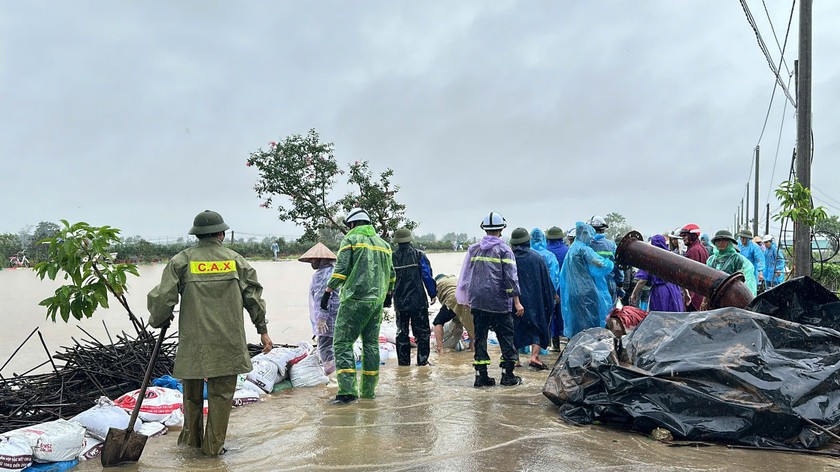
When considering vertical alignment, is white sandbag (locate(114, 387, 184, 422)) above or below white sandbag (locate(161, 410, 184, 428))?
above

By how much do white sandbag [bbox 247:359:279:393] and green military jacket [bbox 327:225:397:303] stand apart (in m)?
1.28

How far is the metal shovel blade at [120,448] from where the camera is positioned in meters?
3.97

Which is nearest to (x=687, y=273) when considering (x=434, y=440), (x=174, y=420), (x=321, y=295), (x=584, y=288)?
(x=584, y=288)

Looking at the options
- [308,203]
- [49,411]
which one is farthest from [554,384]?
[308,203]

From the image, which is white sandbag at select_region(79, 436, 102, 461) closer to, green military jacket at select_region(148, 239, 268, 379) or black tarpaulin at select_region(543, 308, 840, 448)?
green military jacket at select_region(148, 239, 268, 379)

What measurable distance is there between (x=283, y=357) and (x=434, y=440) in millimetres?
2767

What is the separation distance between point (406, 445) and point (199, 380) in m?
1.56

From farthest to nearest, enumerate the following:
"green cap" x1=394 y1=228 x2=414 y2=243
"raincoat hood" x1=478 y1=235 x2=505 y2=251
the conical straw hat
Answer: "green cap" x1=394 y1=228 x2=414 y2=243, the conical straw hat, "raincoat hood" x1=478 y1=235 x2=505 y2=251

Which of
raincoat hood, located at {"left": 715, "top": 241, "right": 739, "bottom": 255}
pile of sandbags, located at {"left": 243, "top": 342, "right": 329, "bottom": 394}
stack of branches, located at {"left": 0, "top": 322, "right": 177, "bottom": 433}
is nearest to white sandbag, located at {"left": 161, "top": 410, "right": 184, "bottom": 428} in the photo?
stack of branches, located at {"left": 0, "top": 322, "right": 177, "bottom": 433}

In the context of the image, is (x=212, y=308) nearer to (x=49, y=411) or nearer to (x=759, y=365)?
(x=49, y=411)

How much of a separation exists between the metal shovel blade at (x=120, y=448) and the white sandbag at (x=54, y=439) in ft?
0.61

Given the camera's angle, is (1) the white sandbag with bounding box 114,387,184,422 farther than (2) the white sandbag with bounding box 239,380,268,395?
No

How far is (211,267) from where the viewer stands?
14.1ft

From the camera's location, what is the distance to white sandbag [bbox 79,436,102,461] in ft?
13.4
